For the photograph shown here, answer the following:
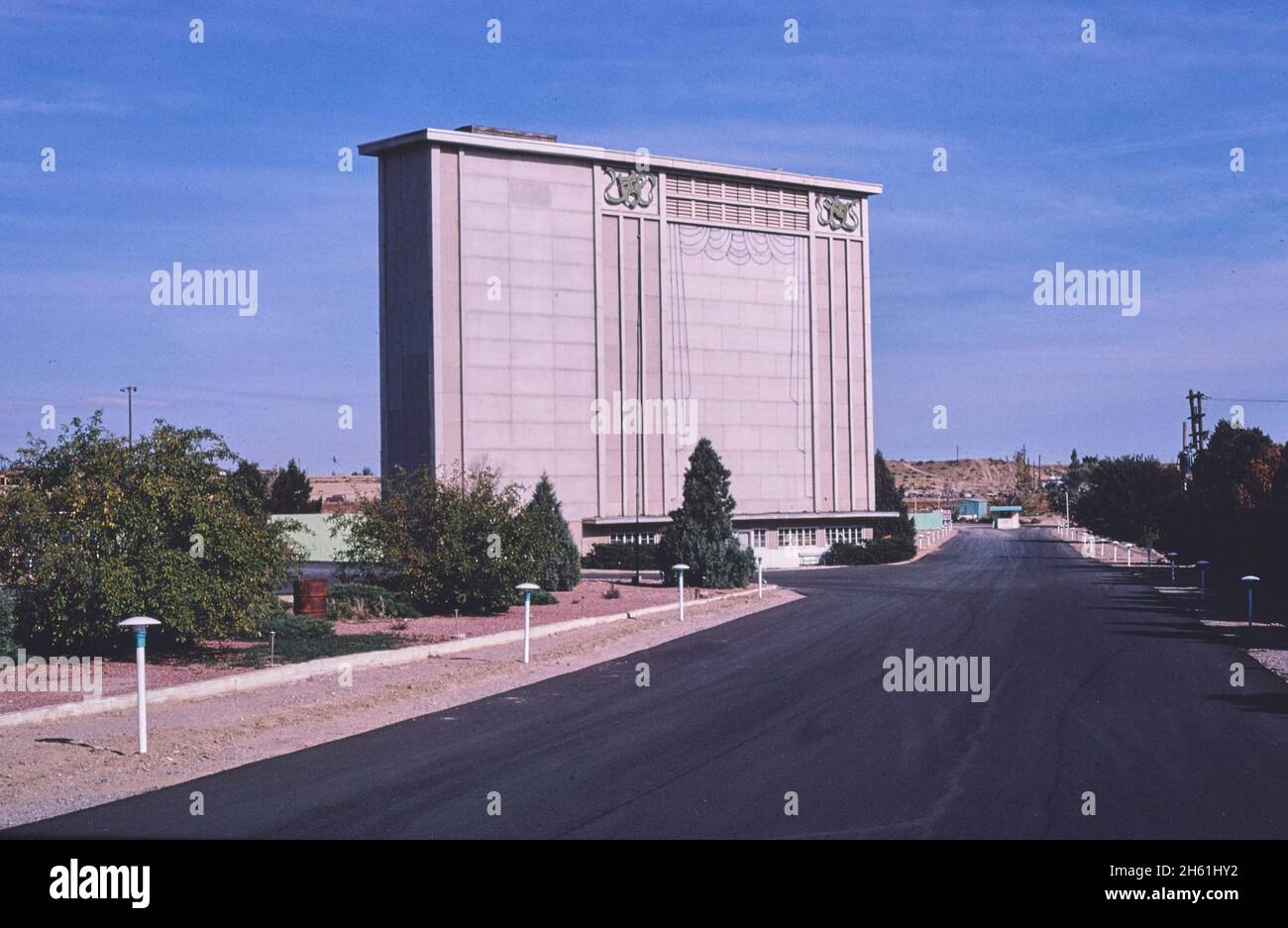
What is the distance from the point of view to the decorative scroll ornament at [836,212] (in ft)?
242

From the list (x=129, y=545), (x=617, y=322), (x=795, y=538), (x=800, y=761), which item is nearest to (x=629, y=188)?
(x=617, y=322)

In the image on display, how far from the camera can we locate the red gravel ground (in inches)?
762

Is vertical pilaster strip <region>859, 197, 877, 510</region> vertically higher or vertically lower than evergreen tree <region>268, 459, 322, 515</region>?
higher

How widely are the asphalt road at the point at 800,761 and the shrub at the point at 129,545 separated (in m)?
6.20

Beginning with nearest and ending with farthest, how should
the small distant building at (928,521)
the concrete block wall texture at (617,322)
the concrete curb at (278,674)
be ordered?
the concrete curb at (278,674) → the concrete block wall texture at (617,322) → the small distant building at (928,521)

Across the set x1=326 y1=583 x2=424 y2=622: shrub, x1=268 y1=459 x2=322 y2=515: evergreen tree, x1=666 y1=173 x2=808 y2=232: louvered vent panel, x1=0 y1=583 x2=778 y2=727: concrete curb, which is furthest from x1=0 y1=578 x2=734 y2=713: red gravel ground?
x1=268 y1=459 x2=322 y2=515: evergreen tree

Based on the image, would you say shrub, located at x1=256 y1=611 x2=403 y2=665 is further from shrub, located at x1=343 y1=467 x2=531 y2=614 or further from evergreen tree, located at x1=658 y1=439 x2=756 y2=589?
evergreen tree, located at x1=658 y1=439 x2=756 y2=589

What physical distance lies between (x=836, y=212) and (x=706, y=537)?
1329 inches

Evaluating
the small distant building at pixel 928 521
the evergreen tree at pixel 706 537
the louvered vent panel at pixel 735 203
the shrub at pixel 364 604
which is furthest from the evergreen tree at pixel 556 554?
the small distant building at pixel 928 521

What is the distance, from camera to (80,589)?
21.3m

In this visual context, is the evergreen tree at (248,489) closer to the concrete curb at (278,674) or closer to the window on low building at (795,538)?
the concrete curb at (278,674)

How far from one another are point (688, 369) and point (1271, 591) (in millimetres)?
35404

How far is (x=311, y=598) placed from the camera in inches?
1192

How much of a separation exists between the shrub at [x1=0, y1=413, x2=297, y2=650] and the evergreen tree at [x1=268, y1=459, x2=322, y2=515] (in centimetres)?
6099
